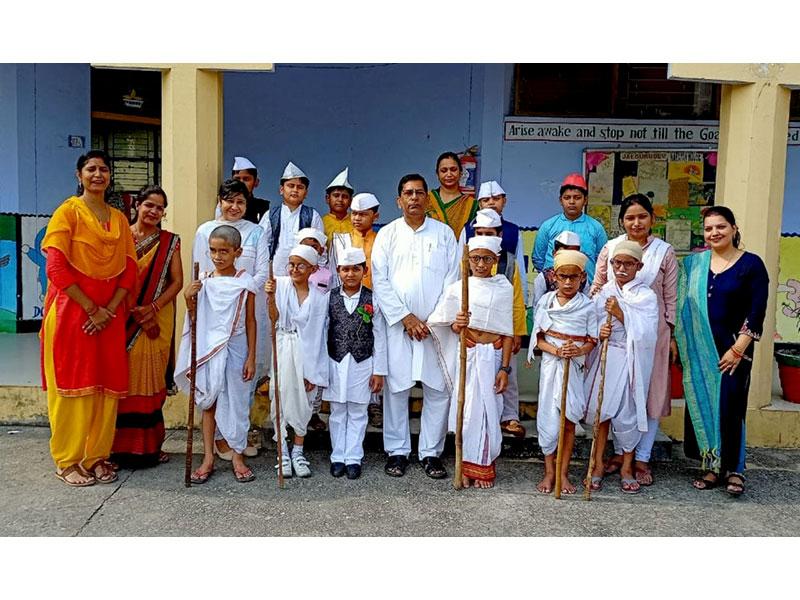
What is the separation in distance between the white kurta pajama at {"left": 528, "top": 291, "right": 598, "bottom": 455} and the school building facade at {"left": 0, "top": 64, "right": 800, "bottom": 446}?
3.45m

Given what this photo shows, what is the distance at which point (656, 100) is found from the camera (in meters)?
7.82

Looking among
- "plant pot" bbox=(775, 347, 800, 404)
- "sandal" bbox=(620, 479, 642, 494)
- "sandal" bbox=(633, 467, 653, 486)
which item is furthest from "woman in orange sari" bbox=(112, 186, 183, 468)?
"plant pot" bbox=(775, 347, 800, 404)

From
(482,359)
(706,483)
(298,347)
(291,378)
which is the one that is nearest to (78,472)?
(291,378)

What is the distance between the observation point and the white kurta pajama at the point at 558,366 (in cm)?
454

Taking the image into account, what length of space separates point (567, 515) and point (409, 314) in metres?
1.53

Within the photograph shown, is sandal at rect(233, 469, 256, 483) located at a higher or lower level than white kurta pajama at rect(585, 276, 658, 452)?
lower

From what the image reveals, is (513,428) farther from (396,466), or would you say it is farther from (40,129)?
(40,129)

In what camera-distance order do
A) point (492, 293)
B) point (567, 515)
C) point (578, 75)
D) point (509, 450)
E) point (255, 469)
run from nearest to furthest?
point (567, 515) → point (492, 293) → point (255, 469) → point (509, 450) → point (578, 75)

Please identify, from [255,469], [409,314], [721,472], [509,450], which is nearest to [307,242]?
[409,314]

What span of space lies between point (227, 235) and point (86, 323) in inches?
38.9

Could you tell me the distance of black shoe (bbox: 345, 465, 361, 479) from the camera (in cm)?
480

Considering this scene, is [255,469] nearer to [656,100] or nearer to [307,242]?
[307,242]

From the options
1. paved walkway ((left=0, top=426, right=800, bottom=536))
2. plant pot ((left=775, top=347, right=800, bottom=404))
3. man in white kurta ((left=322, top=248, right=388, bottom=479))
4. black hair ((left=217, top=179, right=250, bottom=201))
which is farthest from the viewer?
plant pot ((left=775, top=347, right=800, bottom=404))

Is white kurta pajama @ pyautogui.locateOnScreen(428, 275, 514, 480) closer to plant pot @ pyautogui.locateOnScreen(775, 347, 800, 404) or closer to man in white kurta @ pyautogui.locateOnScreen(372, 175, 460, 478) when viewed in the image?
man in white kurta @ pyautogui.locateOnScreen(372, 175, 460, 478)
